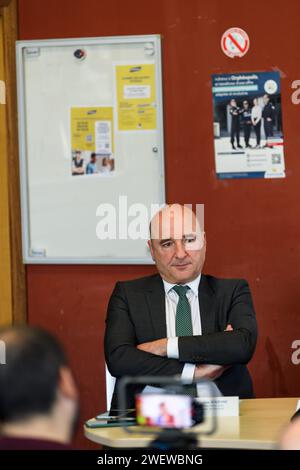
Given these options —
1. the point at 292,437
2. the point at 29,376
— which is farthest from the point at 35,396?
the point at 292,437

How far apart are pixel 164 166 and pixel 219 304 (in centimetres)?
125

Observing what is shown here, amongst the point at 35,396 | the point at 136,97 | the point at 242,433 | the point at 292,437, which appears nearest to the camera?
the point at 35,396

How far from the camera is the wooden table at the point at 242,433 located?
311cm

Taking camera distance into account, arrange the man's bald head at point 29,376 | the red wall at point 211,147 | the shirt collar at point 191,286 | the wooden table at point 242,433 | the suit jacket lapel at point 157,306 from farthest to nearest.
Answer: the red wall at point 211,147
the shirt collar at point 191,286
the suit jacket lapel at point 157,306
the wooden table at point 242,433
the man's bald head at point 29,376

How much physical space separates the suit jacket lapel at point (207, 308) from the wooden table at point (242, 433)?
1.64 ft

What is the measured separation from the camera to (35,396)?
1775 mm

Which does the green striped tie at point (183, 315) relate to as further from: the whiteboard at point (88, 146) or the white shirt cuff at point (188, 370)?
the whiteboard at point (88, 146)

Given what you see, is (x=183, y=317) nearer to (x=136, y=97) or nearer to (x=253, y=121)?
(x=253, y=121)

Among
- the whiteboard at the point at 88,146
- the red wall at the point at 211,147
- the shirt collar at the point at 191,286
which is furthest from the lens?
the whiteboard at the point at 88,146

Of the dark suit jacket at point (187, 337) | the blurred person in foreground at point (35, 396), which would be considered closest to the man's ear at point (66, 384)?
the blurred person in foreground at point (35, 396)

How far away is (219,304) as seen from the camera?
4078mm

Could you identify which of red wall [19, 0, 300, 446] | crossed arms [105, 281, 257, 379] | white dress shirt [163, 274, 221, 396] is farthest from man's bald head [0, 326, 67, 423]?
red wall [19, 0, 300, 446]

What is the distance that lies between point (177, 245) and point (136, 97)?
4.23ft
